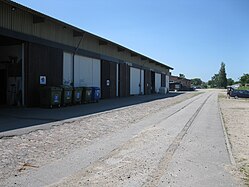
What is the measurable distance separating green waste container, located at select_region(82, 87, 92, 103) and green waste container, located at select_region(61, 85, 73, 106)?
200 centimetres

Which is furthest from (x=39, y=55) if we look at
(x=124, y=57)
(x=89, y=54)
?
(x=124, y=57)

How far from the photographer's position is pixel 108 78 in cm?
2909

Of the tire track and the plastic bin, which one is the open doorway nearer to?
the plastic bin

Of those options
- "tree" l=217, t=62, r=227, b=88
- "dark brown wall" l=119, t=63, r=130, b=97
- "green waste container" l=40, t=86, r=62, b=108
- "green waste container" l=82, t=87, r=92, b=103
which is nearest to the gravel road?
"green waste container" l=40, t=86, r=62, b=108

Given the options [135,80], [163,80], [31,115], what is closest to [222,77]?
[163,80]

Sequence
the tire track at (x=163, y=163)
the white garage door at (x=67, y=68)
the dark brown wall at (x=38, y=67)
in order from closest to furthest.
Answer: the tire track at (x=163, y=163) → the dark brown wall at (x=38, y=67) → the white garage door at (x=67, y=68)

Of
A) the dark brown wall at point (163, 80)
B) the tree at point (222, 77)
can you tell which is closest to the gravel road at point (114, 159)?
the dark brown wall at point (163, 80)

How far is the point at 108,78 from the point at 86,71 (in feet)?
16.6

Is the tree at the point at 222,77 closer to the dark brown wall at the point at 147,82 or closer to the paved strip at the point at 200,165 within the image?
the dark brown wall at the point at 147,82

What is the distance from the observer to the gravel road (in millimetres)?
4664

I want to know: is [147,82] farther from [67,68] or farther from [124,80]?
[67,68]

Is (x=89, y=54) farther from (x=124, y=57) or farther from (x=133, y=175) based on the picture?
(x=133, y=175)

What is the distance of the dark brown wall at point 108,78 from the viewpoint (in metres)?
28.0

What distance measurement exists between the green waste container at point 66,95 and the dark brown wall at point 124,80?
13772 mm
